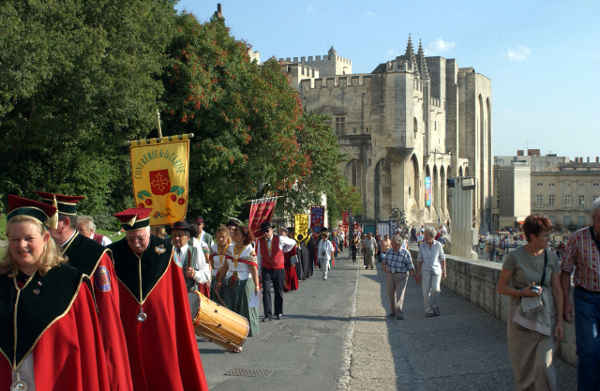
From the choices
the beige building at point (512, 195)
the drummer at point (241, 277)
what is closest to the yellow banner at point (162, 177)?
the drummer at point (241, 277)

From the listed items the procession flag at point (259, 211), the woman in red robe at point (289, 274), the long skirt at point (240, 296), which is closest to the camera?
the long skirt at point (240, 296)

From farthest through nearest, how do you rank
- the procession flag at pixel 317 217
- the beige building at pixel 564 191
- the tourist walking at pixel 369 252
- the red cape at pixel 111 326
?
the beige building at pixel 564 191 < the procession flag at pixel 317 217 < the tourist walking at pixel 369 252 < the red cape at pixel 111 326

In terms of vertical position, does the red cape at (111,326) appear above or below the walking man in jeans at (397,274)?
above

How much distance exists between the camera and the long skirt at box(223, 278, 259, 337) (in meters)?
10.3

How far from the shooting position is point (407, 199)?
75.6m

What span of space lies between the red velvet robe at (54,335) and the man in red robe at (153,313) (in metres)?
1.27

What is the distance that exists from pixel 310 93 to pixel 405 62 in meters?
10.9

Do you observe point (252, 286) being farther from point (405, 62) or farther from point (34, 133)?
point (405, 62)

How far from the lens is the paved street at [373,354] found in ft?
24.8

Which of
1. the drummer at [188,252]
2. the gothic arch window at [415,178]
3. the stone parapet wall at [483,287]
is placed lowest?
the stone parapet wall at [483,287]

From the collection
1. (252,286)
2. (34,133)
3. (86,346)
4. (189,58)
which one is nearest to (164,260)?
(86,346)

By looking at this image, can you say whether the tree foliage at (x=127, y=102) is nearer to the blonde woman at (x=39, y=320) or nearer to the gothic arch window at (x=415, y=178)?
the blonde woman at (x=39, y=320)

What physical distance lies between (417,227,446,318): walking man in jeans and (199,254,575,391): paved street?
305 mm

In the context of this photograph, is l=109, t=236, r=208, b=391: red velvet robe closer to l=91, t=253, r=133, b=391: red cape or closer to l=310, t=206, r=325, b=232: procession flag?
l=91, t=253, r=133, b=391: red cape
